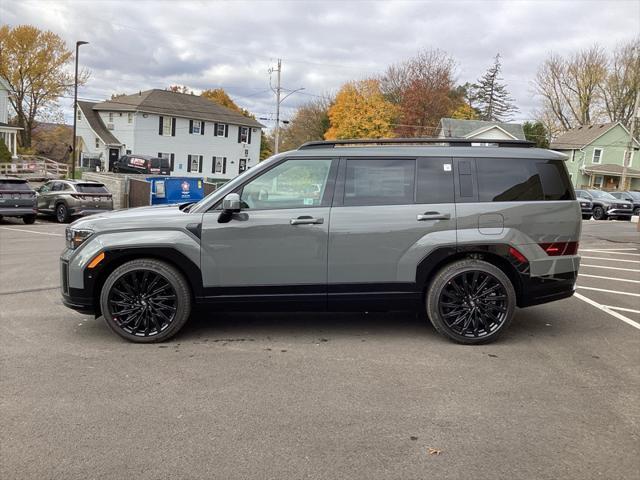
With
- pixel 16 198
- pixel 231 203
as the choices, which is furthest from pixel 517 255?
pixel 16 198

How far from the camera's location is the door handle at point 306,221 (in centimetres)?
510

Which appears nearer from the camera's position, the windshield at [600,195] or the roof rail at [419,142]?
the roof rail at [419,142]

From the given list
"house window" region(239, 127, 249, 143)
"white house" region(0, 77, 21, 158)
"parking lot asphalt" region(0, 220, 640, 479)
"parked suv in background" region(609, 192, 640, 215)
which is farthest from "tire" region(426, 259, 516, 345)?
"house window" region(239, 127, 249, 143)

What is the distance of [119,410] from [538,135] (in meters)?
67.8

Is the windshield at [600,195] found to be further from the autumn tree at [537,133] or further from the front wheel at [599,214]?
the autumn tree at [537,133]

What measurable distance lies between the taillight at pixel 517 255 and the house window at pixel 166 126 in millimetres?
43613

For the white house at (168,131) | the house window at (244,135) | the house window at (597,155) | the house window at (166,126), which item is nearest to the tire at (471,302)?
the white house at (168,131)

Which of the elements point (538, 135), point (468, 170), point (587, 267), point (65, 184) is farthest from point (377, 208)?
point (538, 135)

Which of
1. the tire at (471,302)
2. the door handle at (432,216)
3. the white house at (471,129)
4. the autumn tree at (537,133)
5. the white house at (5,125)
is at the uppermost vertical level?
the autumn tree at (537,133)

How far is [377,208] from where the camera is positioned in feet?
17.0

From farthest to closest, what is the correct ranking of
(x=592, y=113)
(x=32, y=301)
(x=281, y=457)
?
(x=592, y=113)
(x=32, y=301)
(x=281, y=457)

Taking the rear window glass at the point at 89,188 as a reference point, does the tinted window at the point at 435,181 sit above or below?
above

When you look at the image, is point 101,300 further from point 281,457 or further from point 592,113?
point 592,113

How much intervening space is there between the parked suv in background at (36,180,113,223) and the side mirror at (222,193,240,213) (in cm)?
1697
